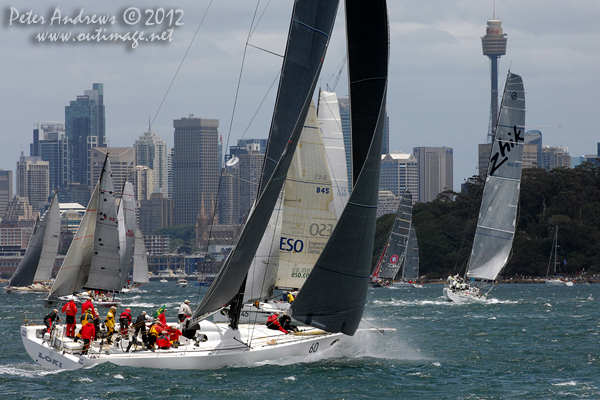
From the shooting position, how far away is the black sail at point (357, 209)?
21.0m

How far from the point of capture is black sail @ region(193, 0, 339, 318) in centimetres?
2122

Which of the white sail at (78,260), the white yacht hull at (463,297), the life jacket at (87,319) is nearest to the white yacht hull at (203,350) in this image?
the life jacket at (87,319)

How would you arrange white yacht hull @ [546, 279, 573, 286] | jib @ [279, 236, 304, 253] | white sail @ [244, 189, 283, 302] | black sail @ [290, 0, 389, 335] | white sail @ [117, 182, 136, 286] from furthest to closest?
1. white yacht hull @ [546, 279, 573, 286]
2. white sail @ [117, 182, 136, 286]
3. jib @ [279, 236, 304, 253]
4. white sail @ [244, 189, 283, 302]
5. black sail @ [290, 0, 389, 335]

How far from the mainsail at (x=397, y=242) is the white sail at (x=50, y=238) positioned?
30.6 metres

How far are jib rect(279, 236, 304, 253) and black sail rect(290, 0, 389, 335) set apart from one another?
20.8 feet

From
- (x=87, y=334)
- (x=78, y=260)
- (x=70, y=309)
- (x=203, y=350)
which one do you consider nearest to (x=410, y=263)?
(x=78, y=260)

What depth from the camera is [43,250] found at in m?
62.1

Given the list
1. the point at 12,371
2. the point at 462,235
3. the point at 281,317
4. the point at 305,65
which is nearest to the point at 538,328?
the point at 281,317

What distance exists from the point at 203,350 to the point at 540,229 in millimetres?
83977

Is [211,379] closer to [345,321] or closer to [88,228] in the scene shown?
[345,321]

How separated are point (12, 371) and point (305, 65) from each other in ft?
34.8

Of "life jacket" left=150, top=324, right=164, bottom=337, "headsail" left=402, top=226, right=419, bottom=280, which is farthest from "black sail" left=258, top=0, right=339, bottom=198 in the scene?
"headsail" left=402, top=226, right=419, bottom=280

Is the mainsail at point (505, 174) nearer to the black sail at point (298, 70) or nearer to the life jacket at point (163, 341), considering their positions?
the black sail at point (298, 70)

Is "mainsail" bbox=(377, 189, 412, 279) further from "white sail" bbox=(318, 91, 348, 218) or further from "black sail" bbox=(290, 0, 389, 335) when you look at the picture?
"black sail" bbox=(290, 0, 389, 335)
